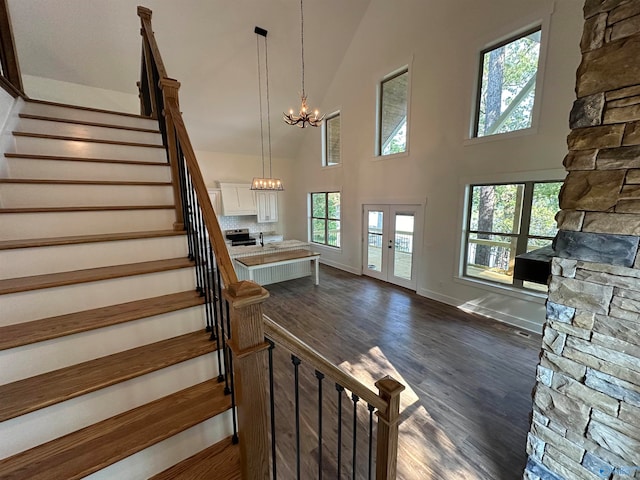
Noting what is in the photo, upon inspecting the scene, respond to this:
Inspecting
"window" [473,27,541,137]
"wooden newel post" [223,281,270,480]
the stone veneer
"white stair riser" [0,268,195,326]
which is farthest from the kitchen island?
the stone veneer

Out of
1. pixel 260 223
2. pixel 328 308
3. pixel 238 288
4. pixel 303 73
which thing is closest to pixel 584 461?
pixel 238 288

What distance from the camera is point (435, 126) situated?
4.46 meters

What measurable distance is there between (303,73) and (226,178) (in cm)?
361

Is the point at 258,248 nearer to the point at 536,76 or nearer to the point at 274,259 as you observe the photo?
the point at 274,259

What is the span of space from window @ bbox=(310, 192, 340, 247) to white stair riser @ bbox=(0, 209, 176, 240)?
210 inches

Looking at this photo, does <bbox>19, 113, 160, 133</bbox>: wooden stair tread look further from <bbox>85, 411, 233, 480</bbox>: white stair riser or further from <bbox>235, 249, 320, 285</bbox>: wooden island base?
<bbox>85, 411, 233, 480</bbox>: white stair riser

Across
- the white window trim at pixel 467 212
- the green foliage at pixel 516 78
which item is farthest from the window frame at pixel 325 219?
the green foliage at pixel 516 78

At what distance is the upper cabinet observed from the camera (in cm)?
742

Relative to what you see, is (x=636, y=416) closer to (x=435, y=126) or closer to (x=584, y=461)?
(x=584, y=461)

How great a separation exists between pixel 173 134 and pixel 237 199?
5630mm

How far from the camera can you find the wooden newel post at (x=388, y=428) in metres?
1.25

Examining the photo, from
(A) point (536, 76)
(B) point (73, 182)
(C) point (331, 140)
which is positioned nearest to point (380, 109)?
(C) point (331, 140)

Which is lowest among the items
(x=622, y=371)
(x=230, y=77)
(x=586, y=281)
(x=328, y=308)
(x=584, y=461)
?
(x=328, y=308)

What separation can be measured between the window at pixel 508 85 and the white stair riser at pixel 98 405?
4621 mm
